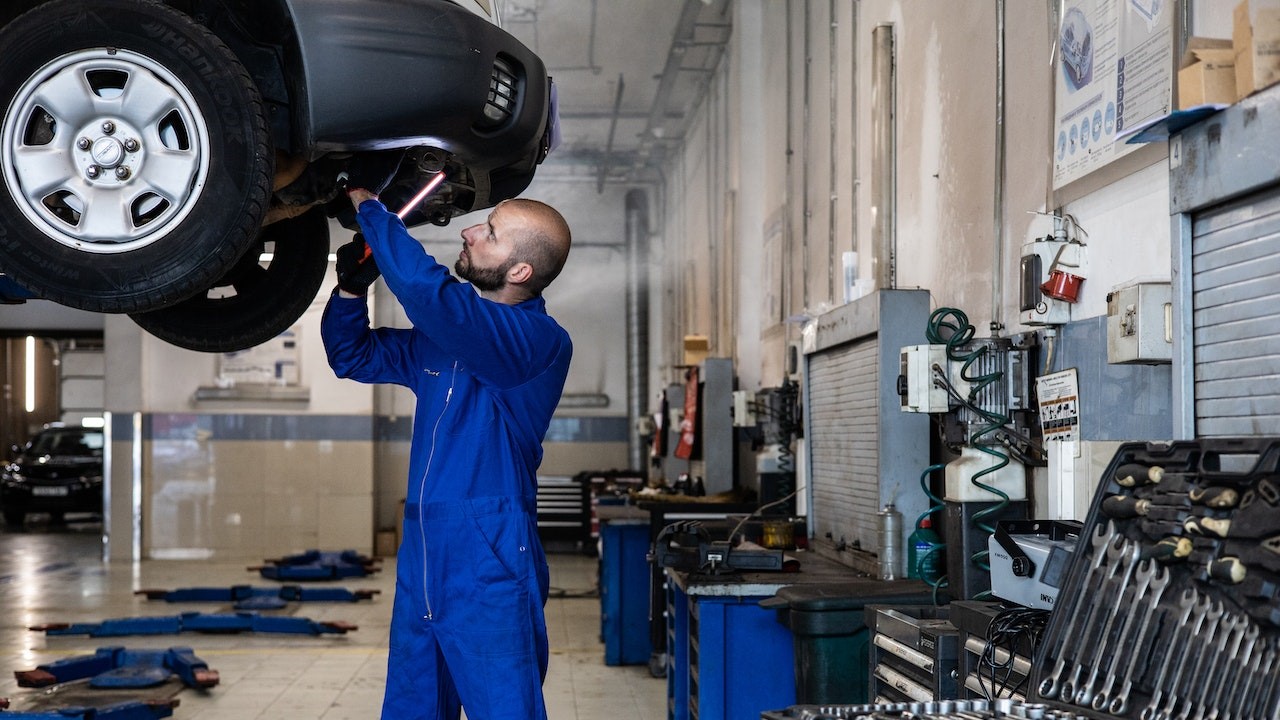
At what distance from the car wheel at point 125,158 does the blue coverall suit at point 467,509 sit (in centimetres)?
26

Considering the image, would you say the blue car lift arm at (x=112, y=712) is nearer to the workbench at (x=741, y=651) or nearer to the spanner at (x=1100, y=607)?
the workbench at (x=741, y=651)

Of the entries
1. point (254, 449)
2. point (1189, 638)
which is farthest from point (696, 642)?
point (254, 449)

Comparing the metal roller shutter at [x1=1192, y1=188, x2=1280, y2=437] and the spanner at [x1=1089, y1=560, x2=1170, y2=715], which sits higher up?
the metal roller shutter at [x1=1192, y1=188, x2=1280, y2=437]

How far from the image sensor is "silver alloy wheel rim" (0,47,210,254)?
80.0 inches

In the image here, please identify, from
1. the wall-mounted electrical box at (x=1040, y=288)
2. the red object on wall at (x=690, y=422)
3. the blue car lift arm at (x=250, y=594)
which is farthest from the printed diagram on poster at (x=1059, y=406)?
the blue car lift arm at (x=250, y=594)

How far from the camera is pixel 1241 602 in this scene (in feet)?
4.17

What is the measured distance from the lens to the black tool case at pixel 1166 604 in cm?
125

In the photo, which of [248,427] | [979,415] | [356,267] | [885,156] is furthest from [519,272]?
Result: [248,427]

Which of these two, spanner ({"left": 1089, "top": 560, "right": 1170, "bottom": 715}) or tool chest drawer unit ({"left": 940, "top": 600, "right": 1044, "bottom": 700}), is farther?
tool chest drawer unit ({"left": 940, "top": 600, "right": 1044, "bottom": 700})

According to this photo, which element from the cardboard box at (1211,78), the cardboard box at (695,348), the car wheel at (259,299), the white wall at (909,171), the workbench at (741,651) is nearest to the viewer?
the cardboard box at (1211,78)

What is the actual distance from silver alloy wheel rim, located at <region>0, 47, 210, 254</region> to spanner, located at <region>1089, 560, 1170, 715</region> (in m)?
1.58

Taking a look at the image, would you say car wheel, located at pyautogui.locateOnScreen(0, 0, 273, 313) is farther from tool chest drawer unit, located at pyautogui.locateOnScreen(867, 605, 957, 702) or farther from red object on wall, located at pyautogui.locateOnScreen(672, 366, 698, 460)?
red object on wall, located at pyautogui.locateOnScreen(672, 366, 698, 460)

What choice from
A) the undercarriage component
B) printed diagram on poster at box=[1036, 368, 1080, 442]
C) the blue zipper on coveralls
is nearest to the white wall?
printed diagram on poster at box=[1036, 368, 1080, 442]

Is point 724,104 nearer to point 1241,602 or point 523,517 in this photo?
point 523,517
